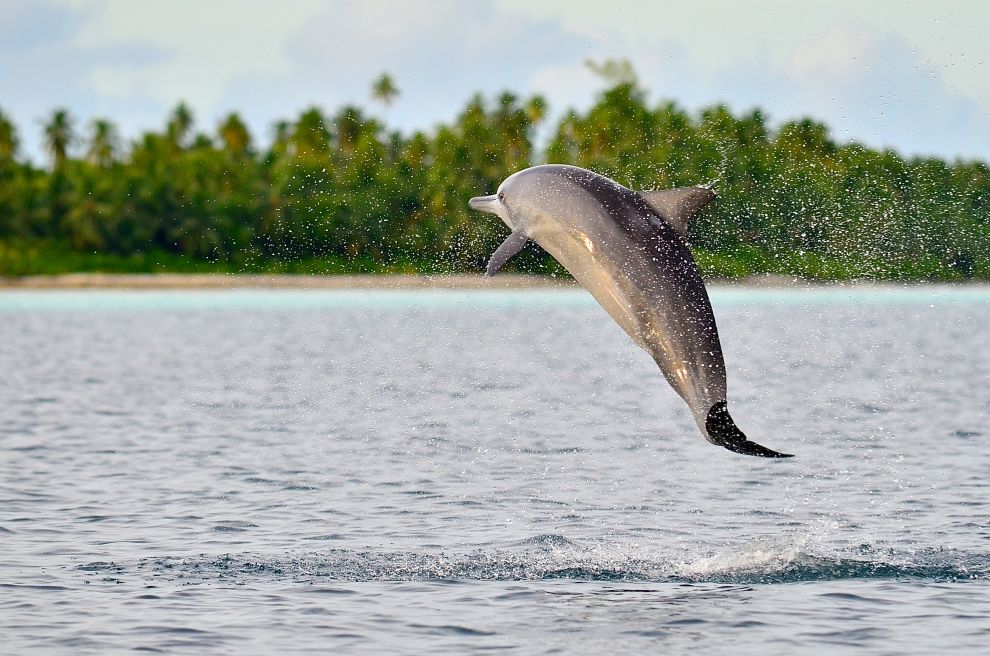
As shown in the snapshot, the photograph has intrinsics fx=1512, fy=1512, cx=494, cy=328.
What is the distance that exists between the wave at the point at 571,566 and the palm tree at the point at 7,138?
14007 cm

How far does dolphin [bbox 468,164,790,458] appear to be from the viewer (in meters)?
12.0

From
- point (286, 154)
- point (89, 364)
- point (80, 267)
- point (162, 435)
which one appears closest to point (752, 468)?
point (162, 435)

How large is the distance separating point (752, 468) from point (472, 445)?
531 cm

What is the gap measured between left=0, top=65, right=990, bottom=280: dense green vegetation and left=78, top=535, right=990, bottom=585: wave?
235 ft

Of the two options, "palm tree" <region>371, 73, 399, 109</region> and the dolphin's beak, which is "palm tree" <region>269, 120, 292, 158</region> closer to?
"palm tree" <region>371, 73, 399, 109</region>

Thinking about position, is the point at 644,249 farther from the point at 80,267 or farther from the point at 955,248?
the point at 80,267

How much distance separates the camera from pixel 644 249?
484 inches

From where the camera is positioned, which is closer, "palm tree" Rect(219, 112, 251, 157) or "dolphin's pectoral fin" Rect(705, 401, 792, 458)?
"dolphin's pectoral fin" Rect(705, 401, 792, 458)

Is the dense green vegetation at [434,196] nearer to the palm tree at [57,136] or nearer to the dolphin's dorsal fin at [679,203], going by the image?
the palm tree at [57,136]

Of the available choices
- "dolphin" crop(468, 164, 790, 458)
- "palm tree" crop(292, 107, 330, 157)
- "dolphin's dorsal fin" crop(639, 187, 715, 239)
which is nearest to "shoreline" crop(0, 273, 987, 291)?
"palm tree" crop(292, 107, 330, 157)

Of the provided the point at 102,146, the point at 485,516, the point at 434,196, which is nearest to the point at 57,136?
the point at 102,146

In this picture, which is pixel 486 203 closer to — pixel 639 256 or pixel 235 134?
pixel 639 256

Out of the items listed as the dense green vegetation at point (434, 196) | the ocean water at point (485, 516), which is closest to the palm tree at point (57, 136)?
the dense green vegetation at point (434, 196)

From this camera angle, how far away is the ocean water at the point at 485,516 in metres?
13.2
